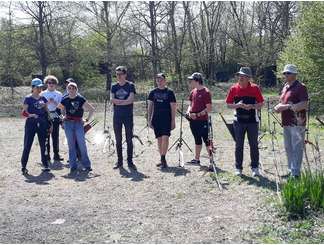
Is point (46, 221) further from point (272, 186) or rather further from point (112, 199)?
point (272, 186)

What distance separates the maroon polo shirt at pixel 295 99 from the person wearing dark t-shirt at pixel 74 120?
3.40 m

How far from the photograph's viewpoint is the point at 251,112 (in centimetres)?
713

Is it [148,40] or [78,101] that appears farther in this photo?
[148,40]

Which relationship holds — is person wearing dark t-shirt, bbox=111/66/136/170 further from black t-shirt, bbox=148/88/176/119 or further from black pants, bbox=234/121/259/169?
black pants, bbox=234/121/259/169

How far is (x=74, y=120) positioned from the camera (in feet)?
26.4

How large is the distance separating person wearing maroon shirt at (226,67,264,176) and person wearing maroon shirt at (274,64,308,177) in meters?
0.47

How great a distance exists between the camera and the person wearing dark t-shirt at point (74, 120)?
798 centimetres

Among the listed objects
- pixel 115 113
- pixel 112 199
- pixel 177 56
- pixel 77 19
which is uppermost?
pixel 77 19

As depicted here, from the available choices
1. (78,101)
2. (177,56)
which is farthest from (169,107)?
(177,56)

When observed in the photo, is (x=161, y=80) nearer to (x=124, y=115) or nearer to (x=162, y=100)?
(x=162, y=100)

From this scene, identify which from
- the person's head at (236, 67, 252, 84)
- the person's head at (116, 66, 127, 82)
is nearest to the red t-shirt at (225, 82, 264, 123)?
the person's head at (236, 67, 252, 84)

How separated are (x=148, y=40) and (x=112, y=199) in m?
27.0

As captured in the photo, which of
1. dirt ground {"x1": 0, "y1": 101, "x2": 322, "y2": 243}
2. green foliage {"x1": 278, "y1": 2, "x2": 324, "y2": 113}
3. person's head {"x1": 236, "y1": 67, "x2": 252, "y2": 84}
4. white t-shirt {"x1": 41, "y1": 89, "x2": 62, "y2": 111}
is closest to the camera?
dirt ground {"x1": 0, "y1": 101, "x2": 322, "y2": 243}

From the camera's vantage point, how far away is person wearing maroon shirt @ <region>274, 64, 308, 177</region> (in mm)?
6605
